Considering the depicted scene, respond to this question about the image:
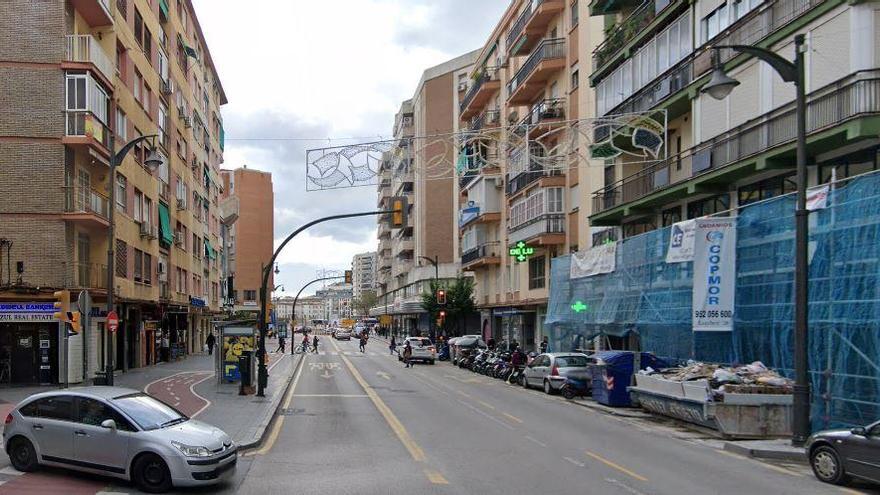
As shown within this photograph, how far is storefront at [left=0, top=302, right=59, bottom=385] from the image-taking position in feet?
88.9

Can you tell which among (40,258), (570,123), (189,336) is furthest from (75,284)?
(189,336)

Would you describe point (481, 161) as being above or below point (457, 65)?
below

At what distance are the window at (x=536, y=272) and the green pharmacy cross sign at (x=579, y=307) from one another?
36.1 ft

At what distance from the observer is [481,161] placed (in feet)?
76.7

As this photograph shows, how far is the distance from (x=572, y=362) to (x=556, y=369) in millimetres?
623

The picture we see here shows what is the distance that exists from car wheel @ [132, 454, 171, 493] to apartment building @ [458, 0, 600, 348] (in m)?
17.7

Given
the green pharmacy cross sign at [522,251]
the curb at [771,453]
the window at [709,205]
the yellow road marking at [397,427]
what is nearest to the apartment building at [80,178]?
the yellow road marking at [397,427]

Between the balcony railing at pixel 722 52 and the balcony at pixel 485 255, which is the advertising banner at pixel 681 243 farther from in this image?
the balcony at pixel 485 255

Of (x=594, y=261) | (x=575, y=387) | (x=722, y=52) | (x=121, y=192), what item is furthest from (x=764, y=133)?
(x=121, y=192)

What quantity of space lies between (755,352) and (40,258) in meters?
23.1

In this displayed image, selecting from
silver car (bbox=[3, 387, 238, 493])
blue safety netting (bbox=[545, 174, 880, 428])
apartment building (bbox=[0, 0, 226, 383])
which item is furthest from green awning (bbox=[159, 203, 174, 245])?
silver car (bbox=[3, 387, 238, 493])

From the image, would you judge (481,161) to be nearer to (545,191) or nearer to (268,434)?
(268,434)

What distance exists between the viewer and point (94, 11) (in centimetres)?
2956

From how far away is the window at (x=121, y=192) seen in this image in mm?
32969
